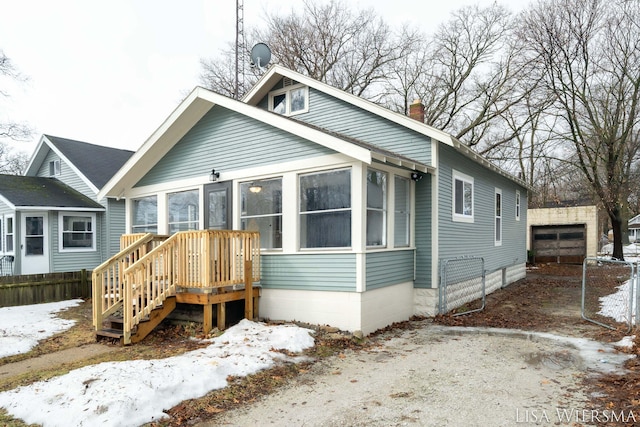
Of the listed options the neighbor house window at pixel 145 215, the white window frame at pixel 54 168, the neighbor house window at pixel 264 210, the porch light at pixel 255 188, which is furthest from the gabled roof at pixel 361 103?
the white window frame at pixel 54 168

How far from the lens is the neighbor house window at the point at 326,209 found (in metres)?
7.23

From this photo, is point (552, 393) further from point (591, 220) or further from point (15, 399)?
point (591, 220)

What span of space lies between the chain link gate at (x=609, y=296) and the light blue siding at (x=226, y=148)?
18.0 feet

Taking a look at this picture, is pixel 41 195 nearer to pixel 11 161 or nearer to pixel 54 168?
pixel 54 168

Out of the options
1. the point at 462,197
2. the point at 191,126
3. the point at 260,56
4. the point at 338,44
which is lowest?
the point at 462,197

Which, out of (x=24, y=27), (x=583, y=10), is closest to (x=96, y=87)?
(x=24, y=27)

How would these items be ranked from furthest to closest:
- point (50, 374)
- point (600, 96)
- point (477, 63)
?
1. point (477, 63)
2. point (600, 96)
3. point (50, 374)

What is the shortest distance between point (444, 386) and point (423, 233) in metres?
4.22

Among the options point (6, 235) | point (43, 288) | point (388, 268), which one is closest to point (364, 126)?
point (388, 268)

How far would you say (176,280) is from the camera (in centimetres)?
724

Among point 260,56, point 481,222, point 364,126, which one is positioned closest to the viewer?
point 364,126

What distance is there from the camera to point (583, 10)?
1691 cm

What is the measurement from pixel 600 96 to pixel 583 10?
12.2 feet

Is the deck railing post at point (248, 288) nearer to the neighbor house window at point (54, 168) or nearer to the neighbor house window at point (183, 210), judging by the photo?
the neighbor house window at point (183, 210)
